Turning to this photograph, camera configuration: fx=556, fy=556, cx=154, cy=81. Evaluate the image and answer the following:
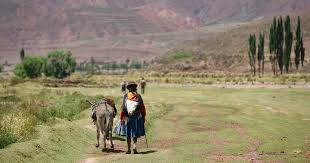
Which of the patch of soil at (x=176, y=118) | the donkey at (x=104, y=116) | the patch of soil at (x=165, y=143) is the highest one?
the donkey at (x=104, y=116)

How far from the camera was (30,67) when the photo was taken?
18100 centimetres

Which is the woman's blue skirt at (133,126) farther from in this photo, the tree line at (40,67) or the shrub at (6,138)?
the tree line at (40,67)

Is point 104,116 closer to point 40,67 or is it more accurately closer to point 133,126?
point 133,126

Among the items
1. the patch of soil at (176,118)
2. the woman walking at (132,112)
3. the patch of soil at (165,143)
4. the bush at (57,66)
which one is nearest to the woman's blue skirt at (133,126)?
the woman walking at (132,112)

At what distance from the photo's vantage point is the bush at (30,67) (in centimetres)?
17988

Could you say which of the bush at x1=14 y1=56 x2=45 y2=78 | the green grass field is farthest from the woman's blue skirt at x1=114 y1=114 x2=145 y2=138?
the bush at x1=14 y1=56 x2=45 y2=78

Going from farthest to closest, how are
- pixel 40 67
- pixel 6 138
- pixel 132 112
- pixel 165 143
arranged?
1. pixel 40 67
2. pixel 165 143
3. pixel 132 112
4. pixel 6 138

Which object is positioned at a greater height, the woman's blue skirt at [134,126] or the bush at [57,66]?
the bush at [57,66]

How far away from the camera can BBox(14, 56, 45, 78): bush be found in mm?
179875

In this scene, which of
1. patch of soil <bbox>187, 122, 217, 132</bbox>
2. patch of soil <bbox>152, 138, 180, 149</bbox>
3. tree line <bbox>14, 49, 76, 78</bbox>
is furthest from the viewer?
tree line <bbox>14, 49, 76, 78</bbox>

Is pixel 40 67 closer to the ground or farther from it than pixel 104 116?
farther from it

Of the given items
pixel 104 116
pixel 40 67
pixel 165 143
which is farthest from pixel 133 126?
pixel 40 67

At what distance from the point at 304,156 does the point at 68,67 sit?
170 meters

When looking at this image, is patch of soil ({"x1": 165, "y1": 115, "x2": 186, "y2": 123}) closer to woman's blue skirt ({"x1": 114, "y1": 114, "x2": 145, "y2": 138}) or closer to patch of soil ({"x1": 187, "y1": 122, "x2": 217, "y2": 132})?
patch of soil ({"x1": 187, "y1": 122, "x2": 217, "y2": 132})
